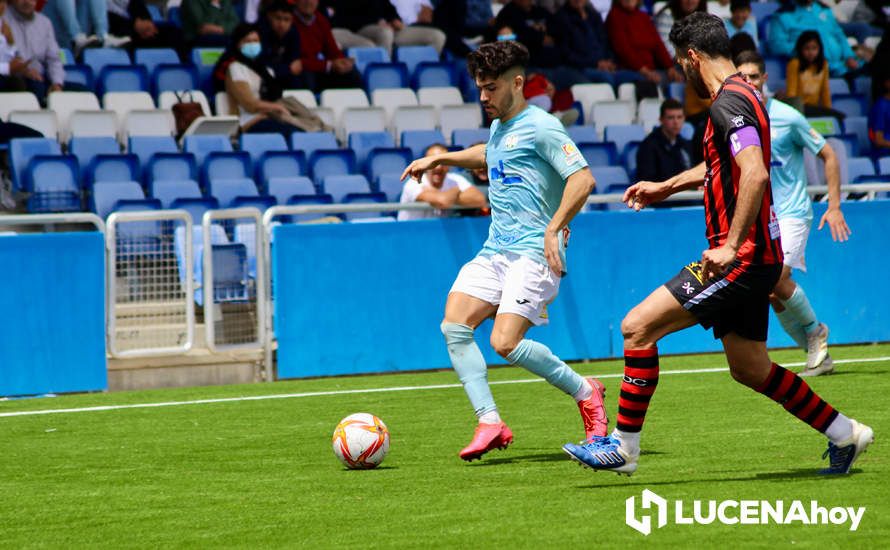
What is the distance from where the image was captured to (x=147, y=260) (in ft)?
40.4

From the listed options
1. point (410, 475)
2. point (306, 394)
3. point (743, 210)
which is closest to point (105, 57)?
point (306, 394)

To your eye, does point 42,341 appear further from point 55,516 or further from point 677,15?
point 677,15

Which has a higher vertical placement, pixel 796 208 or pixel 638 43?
pixel 638 43

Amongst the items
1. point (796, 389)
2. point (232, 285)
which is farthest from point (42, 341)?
point (796, 389)

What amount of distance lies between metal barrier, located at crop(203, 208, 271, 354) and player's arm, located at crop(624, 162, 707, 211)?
19.7 ft

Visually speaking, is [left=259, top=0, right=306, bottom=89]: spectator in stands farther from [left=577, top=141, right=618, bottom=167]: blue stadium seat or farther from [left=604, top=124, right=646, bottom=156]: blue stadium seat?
[left=604, top=124, right=646, bottom=156]: blue stadium seat

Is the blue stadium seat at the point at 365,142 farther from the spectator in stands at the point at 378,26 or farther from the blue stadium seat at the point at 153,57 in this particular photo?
the spectator in stands at the point at 378,26

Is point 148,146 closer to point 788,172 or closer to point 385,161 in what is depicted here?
point 385,161

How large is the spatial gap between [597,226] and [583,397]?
5.76 meters

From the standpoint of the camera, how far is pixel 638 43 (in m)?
20.0

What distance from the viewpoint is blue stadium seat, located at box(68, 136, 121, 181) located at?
48.9ft

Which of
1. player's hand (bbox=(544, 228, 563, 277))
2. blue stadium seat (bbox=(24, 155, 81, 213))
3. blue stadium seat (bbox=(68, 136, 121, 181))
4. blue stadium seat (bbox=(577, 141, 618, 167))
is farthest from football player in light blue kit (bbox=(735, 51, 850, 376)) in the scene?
blue stadium seat (bbox=(68, 136, 121, 181))

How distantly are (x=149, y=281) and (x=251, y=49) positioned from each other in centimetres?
553

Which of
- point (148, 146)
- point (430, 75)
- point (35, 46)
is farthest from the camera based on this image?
point (430, 75)
